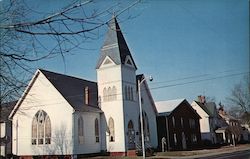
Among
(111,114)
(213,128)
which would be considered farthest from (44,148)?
(213,128)

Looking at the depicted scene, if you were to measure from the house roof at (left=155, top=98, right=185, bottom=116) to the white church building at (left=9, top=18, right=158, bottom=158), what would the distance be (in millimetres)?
6875

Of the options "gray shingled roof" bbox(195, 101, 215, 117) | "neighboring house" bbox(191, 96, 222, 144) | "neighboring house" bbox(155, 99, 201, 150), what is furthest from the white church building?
"gray shingled roof" bbox(195, 101, 215, 117)

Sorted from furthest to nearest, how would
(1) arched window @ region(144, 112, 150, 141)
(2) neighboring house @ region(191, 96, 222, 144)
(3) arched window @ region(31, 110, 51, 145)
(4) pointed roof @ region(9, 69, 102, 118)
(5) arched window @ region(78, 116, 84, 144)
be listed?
(2) neighboring house @ region(191, 96, 222, 144)
(1) arched window @ region(144, 112, 150, 141)
(3) arched window @ region(31, 110, 51, 145)
(4) pointed roof @ region(9, 69, 102, 118)
(5) arched window @ region(78, 116, 84, 144)

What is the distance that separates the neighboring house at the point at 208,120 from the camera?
42750mm

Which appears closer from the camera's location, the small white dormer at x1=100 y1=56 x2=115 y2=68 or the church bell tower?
the church bell tower

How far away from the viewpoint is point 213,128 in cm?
4359

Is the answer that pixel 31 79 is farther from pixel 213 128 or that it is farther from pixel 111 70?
pixel 213 128

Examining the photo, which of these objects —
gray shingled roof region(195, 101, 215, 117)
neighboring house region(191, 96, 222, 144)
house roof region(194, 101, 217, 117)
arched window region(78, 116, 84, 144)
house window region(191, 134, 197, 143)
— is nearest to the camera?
arched window region(78, 116, 84, 144)

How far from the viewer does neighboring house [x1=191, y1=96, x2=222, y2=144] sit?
42750mm

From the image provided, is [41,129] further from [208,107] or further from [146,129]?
[208,107]

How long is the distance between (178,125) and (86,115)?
40.5 feet

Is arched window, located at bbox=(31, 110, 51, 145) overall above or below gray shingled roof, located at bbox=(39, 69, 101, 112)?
below

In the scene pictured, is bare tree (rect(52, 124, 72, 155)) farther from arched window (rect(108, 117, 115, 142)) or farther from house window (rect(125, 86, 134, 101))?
house window (rect(125, 86, 134, 101))

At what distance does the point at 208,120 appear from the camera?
43.2 m
